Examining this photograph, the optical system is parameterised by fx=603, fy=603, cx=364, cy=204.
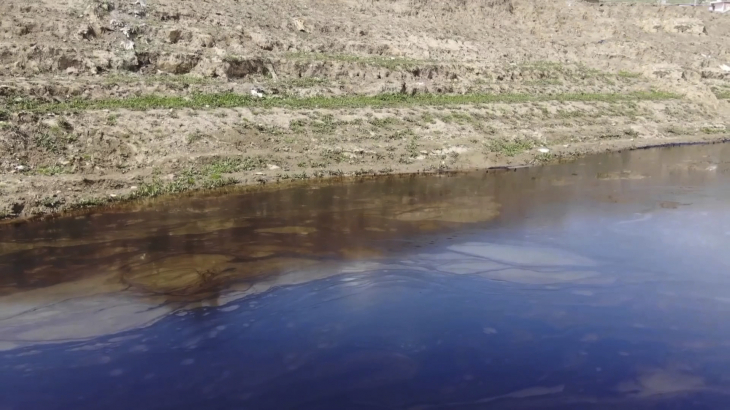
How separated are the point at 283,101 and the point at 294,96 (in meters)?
0.88

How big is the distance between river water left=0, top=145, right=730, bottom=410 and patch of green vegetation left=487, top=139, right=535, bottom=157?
6.15 m

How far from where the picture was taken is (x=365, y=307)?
844 centimetres

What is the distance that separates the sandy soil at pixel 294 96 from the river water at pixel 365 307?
271cm

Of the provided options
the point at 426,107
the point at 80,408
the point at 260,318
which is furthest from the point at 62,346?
the point at 426,107

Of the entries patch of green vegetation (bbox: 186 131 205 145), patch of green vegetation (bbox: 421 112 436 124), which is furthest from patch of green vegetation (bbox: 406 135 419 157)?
patch of green vegetation (bbox: 186 131 205 145)

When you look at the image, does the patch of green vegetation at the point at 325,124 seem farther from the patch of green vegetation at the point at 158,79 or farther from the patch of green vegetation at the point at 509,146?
the patch of green vegetation at the point at 509,146

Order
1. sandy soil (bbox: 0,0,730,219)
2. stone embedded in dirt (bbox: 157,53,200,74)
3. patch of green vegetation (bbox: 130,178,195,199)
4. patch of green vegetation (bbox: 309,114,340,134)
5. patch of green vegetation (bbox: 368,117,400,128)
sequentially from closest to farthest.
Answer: patch of green vegetation (bbox: 130,178,195,199) < sandy soil (bbox: 0,0,730,219) < patch of green vegetation (bbox: 309,114,340,134) < patch of green vegetation (bbox: 368,117,400,128) < stone embedded in dirt (bbox: 157,53,200,74)

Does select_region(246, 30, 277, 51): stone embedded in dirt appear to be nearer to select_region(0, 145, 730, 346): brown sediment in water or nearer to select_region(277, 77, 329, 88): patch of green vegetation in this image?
select_region(277, 77, 329, 88): patch of green vegetation

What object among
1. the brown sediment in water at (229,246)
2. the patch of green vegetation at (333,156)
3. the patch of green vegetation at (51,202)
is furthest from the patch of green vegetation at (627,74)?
the patch of green vegetation at (51,202)

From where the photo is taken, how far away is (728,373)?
275 inches

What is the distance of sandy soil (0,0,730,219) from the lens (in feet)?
50.4

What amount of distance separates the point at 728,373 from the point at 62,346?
7883mm

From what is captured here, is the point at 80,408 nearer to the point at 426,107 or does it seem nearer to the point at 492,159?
the point at 492,159

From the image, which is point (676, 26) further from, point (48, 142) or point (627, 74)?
point (48, 142)
